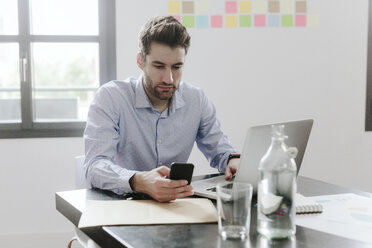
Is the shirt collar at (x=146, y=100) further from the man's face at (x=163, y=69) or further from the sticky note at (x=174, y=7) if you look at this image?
the sticky note at (x=174, y=7)

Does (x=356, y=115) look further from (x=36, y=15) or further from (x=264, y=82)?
(x=36, y=15)

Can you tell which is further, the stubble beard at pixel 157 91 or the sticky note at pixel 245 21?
the sticky note at pixel 245 21

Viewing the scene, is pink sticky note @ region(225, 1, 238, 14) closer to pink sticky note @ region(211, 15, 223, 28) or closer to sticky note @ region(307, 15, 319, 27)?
pink sticky note @ region(211, 15, 223, 28)

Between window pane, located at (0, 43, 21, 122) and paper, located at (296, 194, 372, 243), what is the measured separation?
2.16m

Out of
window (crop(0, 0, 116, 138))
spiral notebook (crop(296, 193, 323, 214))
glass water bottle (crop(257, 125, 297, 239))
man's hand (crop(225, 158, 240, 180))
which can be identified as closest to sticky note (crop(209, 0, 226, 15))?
window (crop(0, 0, 116, 138))

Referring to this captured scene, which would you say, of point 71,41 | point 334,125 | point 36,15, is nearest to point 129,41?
point 71,41

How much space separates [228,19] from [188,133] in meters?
1.21

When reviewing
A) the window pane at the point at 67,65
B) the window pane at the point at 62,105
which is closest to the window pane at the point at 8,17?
the window pane at the point at 67,65

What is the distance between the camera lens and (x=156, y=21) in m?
1.88

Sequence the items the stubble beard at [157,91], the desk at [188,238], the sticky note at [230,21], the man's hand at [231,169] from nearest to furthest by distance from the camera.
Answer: the desk at [188,238]
the man's hand at [231,169]
the stubble beard at [157,91]
the sticky note at [230,21]

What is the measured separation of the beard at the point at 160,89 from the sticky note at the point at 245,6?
1.27 meters

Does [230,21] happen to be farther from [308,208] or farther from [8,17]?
[308,208]

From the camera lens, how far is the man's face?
1.83 metres

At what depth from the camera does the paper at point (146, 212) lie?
1.09 m
